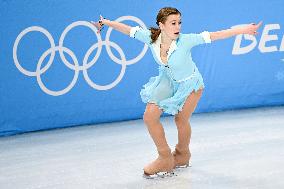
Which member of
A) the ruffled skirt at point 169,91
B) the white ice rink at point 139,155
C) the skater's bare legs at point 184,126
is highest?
the ruffled skirt at point 169,91

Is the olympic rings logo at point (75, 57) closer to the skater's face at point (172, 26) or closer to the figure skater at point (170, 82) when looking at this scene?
the figure skater at point (170, 82)

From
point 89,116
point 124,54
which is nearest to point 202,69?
point 124,54

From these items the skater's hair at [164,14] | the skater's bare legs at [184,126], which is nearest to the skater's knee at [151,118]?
the skater's bare legs at [184,126]

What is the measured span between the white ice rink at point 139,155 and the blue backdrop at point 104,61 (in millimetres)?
192

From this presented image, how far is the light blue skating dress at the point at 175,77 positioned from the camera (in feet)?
12.1

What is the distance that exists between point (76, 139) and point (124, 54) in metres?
1.19

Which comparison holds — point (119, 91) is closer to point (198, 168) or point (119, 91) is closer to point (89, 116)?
point (89, 116)

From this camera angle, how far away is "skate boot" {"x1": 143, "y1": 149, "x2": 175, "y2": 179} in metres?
3.69

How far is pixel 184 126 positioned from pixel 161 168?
1.24ft

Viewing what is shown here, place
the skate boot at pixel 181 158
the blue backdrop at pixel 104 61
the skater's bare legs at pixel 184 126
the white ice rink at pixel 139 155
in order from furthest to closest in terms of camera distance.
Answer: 1. the blue backdrop at pixel 104 61
2. the skate boot at pixel 181 158
3. the skater's bare legs at pixel 184 126
4. the white ice rink at pixel 139 155

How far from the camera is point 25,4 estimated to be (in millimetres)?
5434

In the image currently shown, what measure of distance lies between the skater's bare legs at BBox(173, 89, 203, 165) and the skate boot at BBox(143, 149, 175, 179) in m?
0.17

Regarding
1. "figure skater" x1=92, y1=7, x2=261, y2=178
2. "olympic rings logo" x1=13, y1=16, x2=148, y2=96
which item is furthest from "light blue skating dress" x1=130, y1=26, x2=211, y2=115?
"olympic rings logo" x1=13, y1=16, x2=148, y2=96

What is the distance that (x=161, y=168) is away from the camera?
12.1ft
